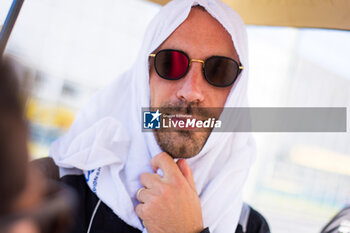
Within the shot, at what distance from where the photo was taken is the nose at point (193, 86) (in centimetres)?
137

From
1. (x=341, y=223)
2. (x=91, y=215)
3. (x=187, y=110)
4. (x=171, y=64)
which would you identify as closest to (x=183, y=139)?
(x=187, y=110)

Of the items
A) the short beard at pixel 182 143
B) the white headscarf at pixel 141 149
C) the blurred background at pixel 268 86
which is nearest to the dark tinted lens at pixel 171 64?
the white headscarf at pixel 141 149

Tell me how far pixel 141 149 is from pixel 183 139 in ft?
0.67

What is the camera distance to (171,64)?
141 cm

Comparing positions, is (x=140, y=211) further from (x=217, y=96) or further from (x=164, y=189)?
(x=217, y=96)

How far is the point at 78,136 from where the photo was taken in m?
1.47

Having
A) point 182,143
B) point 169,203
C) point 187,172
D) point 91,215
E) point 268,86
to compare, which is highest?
point 268,86

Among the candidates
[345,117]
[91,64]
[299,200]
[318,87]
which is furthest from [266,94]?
[345,117]

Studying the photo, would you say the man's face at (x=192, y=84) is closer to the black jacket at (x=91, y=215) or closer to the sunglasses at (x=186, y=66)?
the sunglasses at (x=186, y=66)

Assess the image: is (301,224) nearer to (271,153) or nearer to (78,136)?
(271,153)

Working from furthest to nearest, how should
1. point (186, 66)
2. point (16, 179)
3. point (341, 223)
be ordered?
point (341, 223)
point (186, 66)
point (16, 179)

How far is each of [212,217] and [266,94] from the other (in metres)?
9.83

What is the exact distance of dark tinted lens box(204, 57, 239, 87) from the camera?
1408mm

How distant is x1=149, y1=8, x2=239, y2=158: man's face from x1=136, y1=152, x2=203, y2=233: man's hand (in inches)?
6.6
